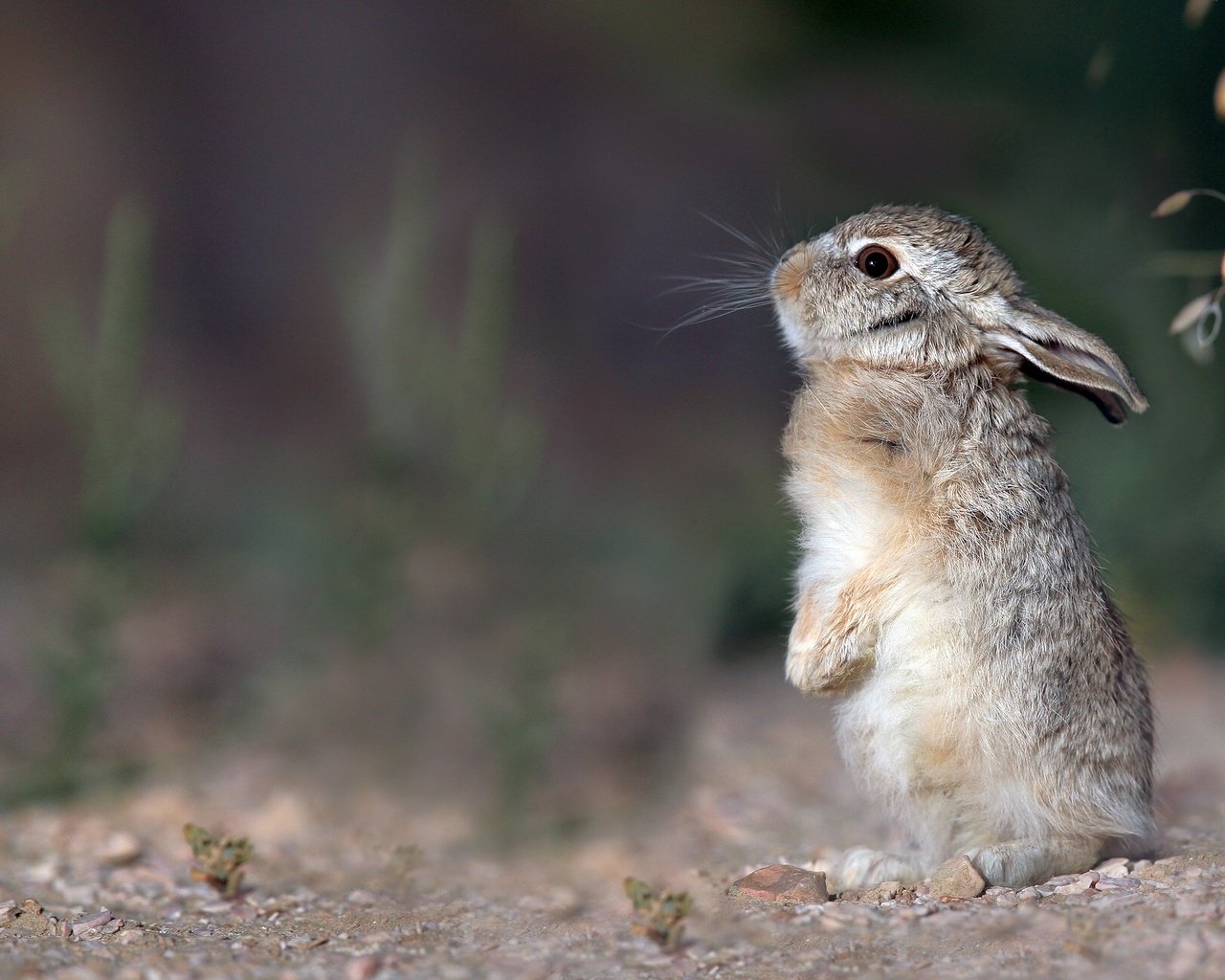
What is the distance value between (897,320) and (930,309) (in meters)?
0.11

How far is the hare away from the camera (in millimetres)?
3902

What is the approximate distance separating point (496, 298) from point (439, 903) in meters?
2.40

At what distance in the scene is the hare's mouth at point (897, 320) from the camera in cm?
427

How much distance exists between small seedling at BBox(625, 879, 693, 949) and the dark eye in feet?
6.69

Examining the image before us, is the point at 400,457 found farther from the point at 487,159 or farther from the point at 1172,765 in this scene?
the point at 487,159

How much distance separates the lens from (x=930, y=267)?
4.29 m

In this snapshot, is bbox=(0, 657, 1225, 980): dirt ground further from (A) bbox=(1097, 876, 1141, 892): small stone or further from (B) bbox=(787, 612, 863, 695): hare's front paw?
(B) bbox=(787, 612, 863, 695): hare's front paw

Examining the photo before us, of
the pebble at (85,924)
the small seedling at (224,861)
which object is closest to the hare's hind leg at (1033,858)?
the small seedling at (224,861)

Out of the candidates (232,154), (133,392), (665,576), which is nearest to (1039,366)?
(133,392)

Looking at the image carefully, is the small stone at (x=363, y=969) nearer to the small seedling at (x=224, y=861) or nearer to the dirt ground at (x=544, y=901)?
the dirt ground at (x=544, y=901)

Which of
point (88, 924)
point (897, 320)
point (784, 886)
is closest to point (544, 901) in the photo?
point (784, 886)

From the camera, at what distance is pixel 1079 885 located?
377cm

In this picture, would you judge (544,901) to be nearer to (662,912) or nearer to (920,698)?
(662,912)

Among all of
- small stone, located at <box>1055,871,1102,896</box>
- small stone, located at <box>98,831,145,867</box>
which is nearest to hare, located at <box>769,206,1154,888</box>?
small stone, located at <box>1055,871,1102,896</box>
